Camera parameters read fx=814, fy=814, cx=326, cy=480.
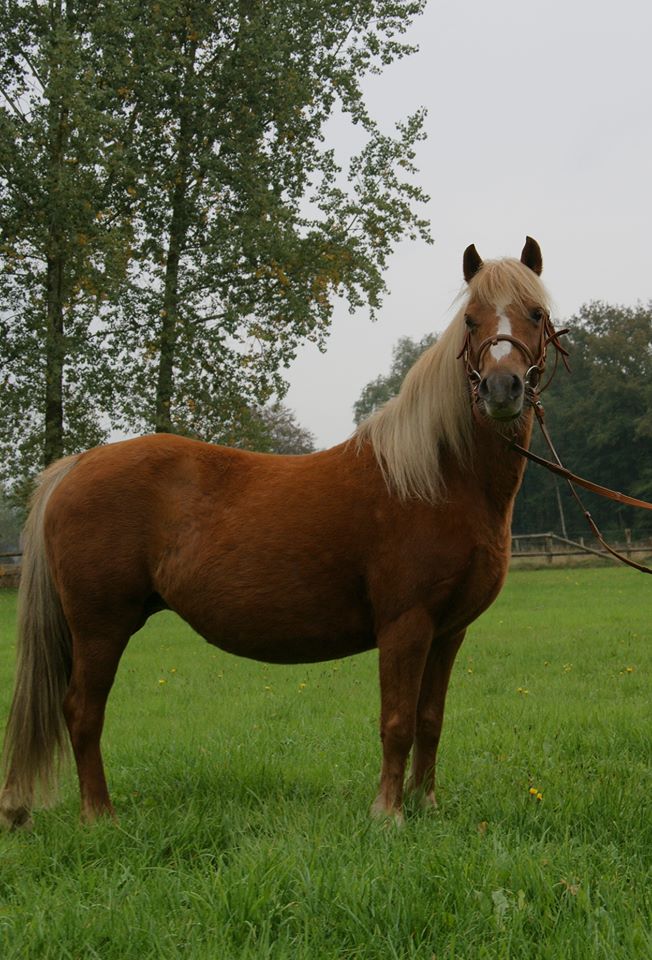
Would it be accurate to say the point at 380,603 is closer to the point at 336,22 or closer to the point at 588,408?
the point at 336,22

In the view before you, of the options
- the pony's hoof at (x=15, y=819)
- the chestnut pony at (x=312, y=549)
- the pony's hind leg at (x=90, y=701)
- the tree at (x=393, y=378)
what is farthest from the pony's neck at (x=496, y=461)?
the tree at (x=393, y=378)

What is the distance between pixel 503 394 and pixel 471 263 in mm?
938

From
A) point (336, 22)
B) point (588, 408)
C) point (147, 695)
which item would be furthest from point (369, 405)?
point (147, 695)

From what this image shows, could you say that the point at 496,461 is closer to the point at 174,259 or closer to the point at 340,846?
the point at 340,846

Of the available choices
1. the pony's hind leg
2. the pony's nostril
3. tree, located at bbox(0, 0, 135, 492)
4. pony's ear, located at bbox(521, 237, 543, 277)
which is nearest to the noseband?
the pony's nostril

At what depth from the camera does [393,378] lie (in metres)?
75.0

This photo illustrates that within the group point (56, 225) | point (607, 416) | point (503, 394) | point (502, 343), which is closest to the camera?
point (503, 394)

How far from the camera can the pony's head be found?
3.37 meters

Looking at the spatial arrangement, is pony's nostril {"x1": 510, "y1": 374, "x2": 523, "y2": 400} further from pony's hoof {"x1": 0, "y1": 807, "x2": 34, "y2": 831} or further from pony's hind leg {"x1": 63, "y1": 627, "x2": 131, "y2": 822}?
pony's hoof {"x1": 0, "y1": 807, "x2": 34, "y2": 831}

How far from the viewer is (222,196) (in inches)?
840

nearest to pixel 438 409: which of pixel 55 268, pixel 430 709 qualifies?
pixel 430 709

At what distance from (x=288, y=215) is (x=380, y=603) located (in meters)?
18.0

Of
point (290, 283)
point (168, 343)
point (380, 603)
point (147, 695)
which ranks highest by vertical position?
point (290, 283)

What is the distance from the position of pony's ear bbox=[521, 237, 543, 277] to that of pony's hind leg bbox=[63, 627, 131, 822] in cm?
273
